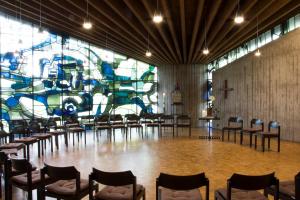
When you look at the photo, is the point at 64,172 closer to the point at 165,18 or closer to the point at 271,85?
the point at 165,18

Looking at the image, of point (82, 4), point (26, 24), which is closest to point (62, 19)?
point (82, 4)

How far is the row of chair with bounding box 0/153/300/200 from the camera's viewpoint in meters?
2.74

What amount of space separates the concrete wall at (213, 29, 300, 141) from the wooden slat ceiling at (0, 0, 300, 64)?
1.13 meters

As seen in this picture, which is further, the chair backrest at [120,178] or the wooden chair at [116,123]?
the wooden chair at [116,123]

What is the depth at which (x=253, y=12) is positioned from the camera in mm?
6289

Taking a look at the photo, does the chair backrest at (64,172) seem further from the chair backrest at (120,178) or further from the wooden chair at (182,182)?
the wooden chair at (182,182)

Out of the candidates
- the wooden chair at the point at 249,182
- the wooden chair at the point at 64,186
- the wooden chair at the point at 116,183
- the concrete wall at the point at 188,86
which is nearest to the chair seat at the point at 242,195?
the wooden chair at the point at 249,182

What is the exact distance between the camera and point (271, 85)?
959 centimetres

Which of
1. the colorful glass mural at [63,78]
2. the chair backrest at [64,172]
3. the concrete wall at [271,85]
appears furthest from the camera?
the colorful glass mural at [63,78]

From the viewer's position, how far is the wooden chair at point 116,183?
2822mm

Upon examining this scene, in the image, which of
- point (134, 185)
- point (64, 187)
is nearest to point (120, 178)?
point (134, 185)

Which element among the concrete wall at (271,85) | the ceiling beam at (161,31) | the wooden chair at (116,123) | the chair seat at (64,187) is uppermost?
the ceiling beam at (161,31)

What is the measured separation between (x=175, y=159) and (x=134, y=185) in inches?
Answer: 151

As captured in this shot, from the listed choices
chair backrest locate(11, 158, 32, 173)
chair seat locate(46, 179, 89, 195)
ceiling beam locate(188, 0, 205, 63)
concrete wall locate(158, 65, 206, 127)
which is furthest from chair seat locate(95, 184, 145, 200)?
concrete wall locate(158, 65, 206, 127)
